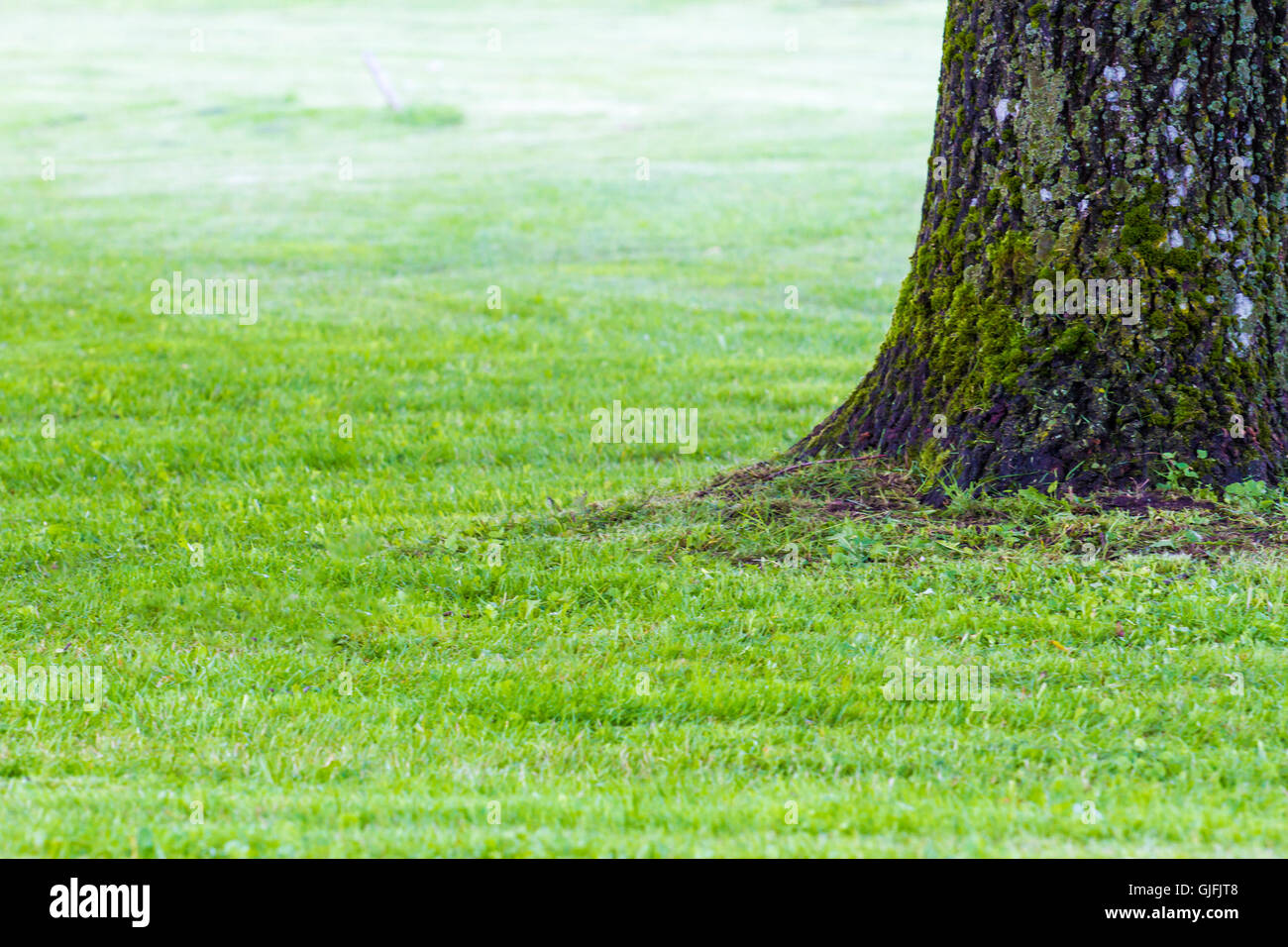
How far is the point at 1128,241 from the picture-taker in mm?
5715

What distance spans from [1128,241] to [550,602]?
115 inches

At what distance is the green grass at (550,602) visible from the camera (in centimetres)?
372

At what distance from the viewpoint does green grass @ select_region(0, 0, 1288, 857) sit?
3.72 metres

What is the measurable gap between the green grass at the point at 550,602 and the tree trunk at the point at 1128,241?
1.18 feet

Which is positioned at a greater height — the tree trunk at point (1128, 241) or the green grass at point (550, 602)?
the tree trunk at point (1128, 241)

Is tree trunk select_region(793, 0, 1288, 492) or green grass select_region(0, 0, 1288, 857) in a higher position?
tree trunk select_region(793, 0, 1288, 492)

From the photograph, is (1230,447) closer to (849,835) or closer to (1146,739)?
(1146,739)

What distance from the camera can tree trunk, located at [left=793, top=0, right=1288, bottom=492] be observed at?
223 inches

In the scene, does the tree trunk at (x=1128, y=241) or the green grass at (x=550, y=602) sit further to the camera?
the tree trunk at (x=1128, y=241)

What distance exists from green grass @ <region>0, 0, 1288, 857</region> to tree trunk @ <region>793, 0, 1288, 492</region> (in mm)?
359

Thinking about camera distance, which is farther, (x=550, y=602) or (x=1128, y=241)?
(x=1128, y=241)

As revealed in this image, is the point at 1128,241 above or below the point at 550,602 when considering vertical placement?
above

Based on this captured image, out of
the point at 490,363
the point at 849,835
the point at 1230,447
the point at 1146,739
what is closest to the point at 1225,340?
the point at 1230,447

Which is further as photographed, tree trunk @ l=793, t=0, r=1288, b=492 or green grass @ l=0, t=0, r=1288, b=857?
tree trunk @ l=793, t=0, r=1288, b=492
